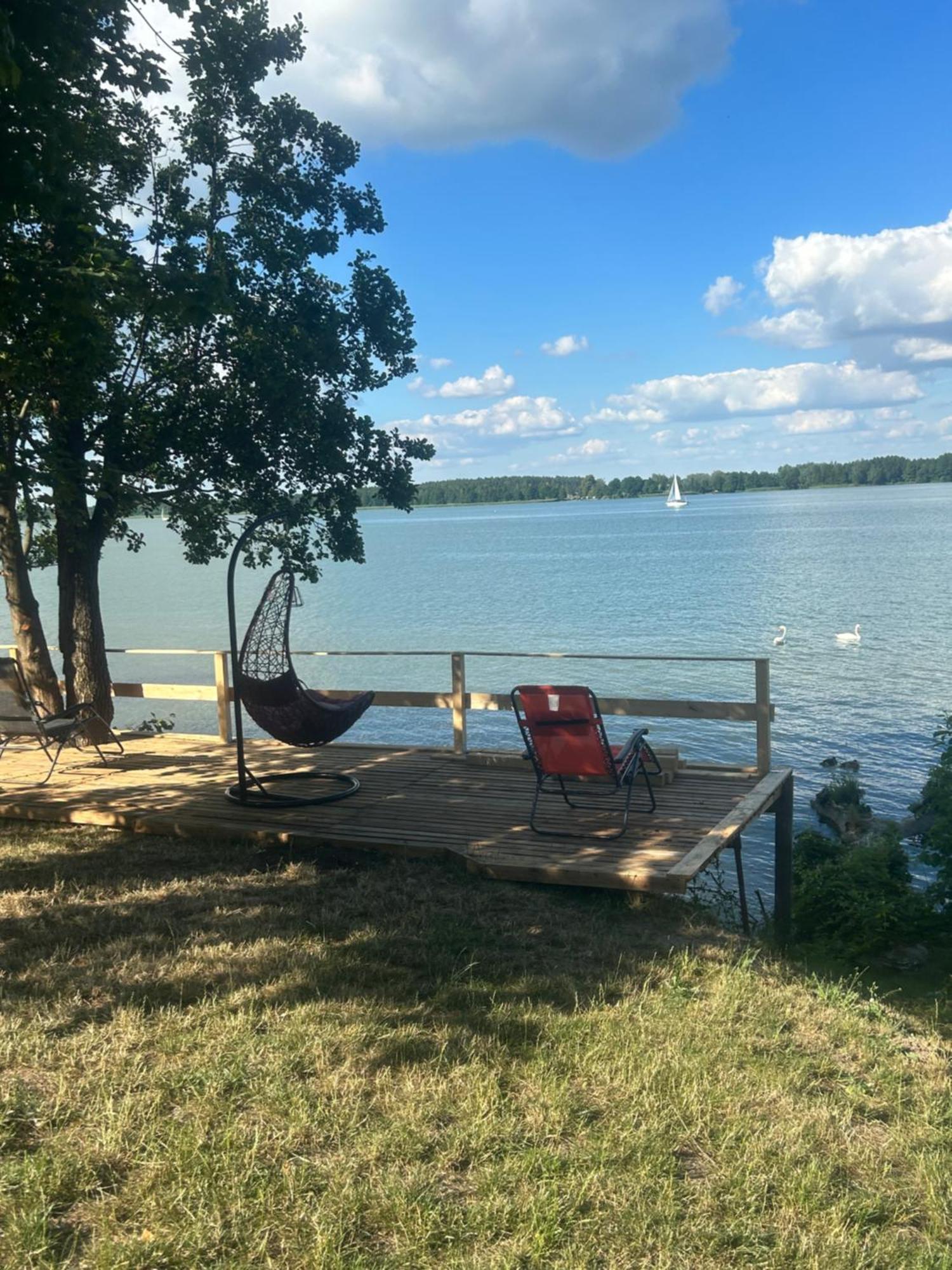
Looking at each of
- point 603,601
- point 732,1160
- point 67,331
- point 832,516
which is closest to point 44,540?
point 67,331

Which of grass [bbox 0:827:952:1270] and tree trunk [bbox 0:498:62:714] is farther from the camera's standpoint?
tree trunk [bbox 0:498:62:714]

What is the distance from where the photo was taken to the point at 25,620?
959cm

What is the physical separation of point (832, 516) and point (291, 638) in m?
A: 89.3

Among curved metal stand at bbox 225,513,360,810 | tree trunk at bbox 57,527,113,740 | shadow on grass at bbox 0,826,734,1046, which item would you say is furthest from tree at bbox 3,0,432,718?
shadow on grass at bbox 0,826,734,1046

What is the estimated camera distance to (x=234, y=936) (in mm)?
4426

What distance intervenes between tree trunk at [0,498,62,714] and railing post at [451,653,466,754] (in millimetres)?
4160

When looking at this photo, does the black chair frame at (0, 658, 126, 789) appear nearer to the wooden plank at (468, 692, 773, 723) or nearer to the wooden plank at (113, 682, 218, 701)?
the wooden plank at (113, 682, 218, 701)

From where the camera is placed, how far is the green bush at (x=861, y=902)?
7.68 metres

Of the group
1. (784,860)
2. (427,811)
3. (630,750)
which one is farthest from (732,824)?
(784,860)

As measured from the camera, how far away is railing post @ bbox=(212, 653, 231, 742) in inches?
351

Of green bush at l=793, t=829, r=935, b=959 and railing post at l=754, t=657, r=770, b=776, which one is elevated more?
railing post at l=754, t=657, r=770, b=776

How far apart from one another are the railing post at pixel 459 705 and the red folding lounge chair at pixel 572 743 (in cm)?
189

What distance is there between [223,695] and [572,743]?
4.09m

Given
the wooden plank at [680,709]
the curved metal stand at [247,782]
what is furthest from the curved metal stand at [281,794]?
the wooden plank at [680,709]
